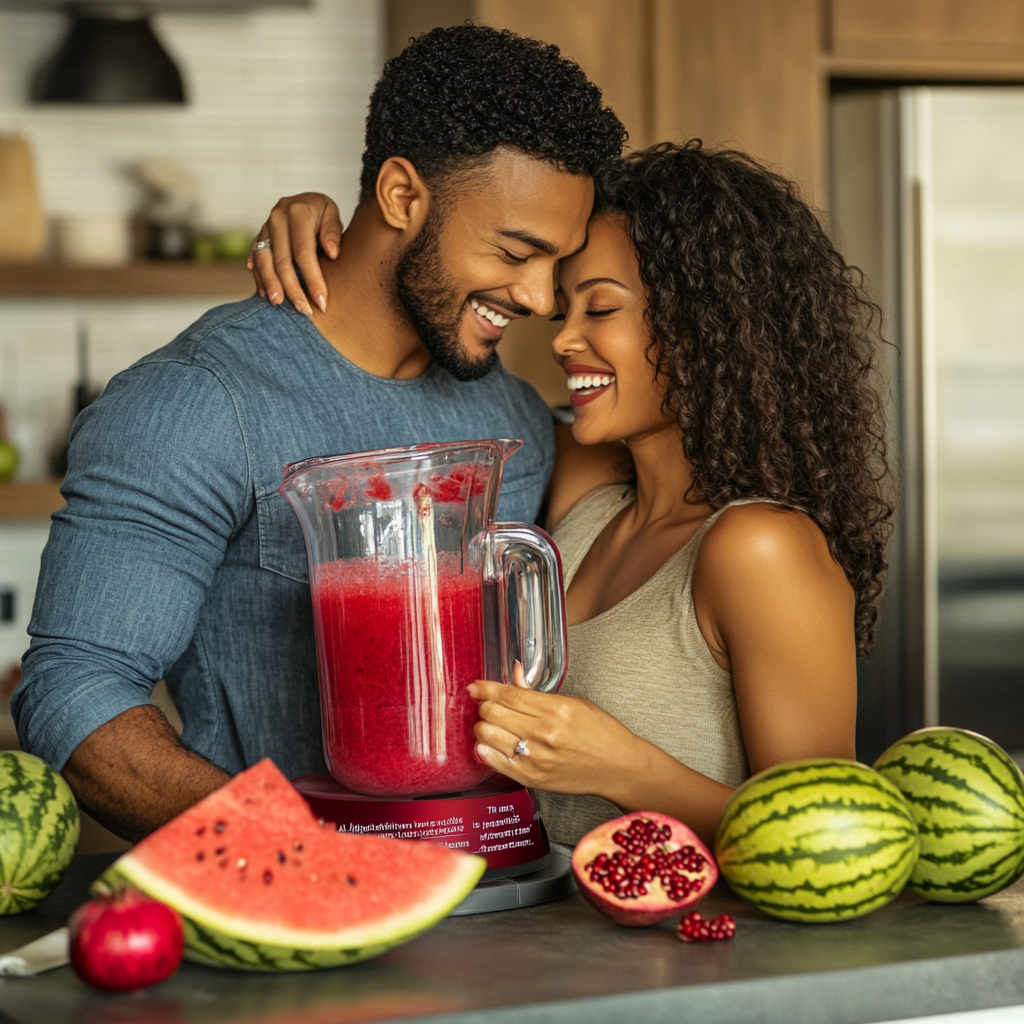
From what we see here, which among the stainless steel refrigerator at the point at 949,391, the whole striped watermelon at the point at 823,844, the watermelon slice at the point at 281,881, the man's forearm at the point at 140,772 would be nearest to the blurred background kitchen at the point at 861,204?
the stainless steel refrigerator at the point at 949,391

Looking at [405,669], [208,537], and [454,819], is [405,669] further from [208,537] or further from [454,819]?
[208,537]

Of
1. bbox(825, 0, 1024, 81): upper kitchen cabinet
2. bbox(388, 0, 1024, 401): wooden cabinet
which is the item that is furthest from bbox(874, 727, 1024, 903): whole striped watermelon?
bbox(825, 0, 1024, 81): upper kitchen cabinet

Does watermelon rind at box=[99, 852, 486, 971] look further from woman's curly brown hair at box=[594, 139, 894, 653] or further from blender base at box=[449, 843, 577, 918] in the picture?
woman's curly brown hair at box=[594, 139, 894, 653]

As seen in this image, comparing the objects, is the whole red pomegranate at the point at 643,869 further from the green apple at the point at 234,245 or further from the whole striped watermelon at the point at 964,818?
the green apple at the point at 234,245

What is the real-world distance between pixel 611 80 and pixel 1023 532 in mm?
1374

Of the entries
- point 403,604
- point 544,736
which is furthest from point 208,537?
point 544,736

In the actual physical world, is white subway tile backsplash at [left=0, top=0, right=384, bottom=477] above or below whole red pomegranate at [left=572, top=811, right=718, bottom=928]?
above

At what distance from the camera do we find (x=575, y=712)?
1.14 m

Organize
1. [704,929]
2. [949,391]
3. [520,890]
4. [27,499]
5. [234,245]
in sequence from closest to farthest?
[704,929]
[520,890]
[949,391]
[27,499]
[234,245]

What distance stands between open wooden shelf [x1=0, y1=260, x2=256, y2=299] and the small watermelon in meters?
2.32

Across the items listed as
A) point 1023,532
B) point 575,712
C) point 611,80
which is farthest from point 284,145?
point 575,712

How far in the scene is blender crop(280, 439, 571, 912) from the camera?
3.67 ft

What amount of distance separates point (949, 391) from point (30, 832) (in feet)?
7.78

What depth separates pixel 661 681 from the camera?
4.76 feet
